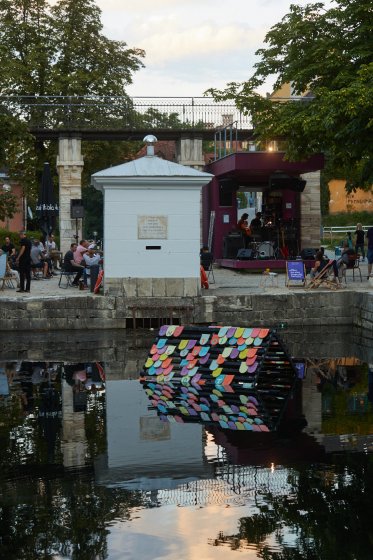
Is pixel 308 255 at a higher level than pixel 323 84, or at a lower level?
lower

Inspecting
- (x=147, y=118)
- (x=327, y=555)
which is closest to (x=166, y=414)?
(x=327, y=555)

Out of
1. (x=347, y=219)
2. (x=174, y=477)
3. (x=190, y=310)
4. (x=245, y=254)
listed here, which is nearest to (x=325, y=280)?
(x=190, y=310)

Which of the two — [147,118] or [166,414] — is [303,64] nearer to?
[147,118]

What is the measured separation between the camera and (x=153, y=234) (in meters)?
22.8

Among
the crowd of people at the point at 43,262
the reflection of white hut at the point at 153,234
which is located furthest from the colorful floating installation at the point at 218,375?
the crowd of people at the point at 43,262

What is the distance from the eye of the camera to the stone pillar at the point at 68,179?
132ft

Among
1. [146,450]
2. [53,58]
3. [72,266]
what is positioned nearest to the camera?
[146,450]

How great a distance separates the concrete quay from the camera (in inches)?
881

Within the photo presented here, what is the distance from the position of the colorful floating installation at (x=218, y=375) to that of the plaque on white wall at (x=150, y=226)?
24.5 feet

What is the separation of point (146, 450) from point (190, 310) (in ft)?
39.9

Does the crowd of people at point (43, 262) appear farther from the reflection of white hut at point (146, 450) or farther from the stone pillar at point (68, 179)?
the reflection of white hut at point (146, 450)

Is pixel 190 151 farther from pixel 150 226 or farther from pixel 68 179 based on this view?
pixel 150 226

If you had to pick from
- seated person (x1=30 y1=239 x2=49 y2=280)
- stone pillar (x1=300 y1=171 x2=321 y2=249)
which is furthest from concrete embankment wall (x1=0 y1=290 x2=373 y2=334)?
stone pillar (x1=300 y1=171 x2=321 y2=249)

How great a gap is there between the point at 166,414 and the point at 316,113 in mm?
16327
